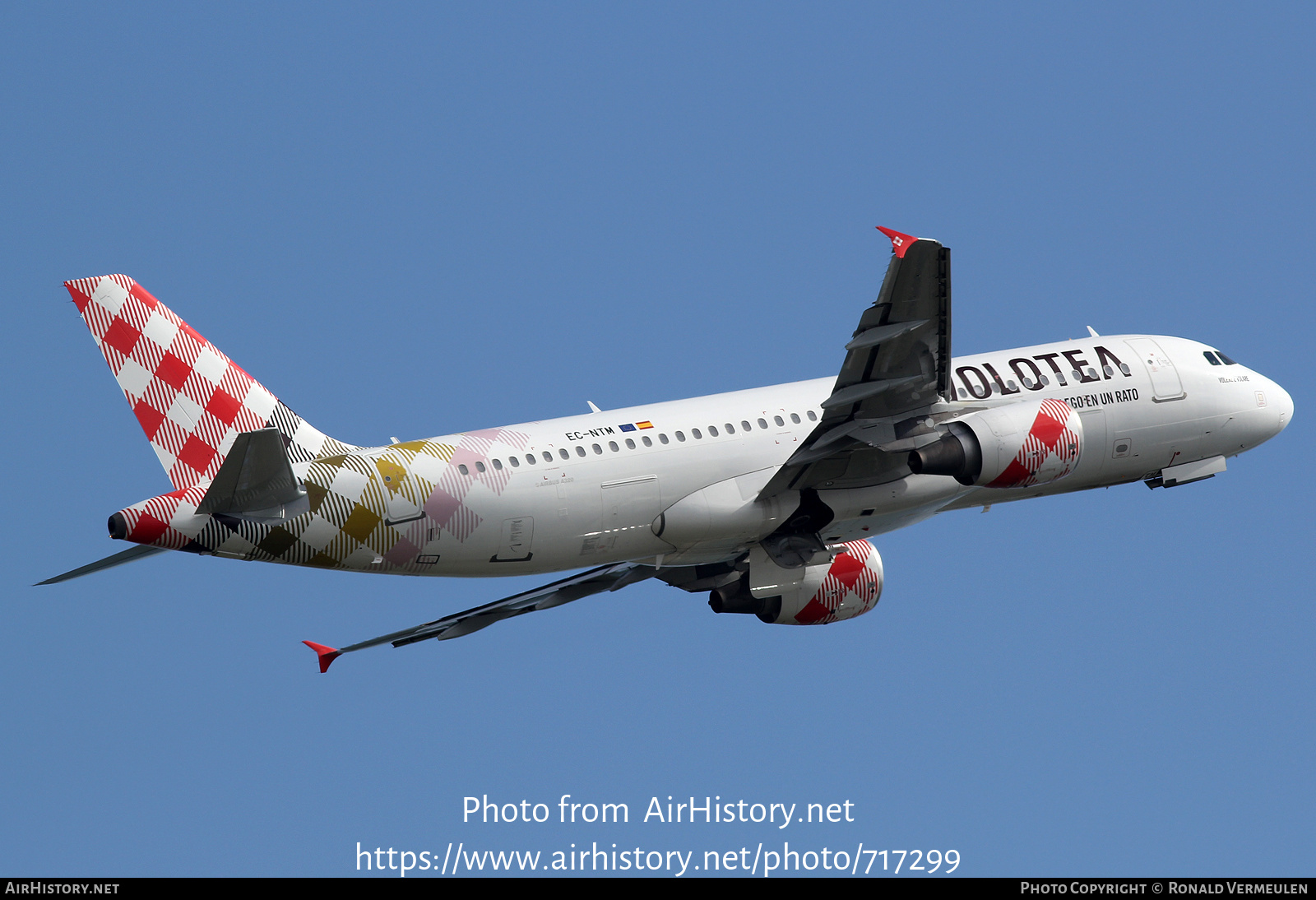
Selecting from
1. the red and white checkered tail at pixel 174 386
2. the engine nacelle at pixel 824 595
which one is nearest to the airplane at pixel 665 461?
the red and white checkered tail at pixel 174 386

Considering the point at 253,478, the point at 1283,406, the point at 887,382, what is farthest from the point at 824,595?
the point at 253,478

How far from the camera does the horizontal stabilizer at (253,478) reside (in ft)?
96.4

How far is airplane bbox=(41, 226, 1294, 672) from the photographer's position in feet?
104

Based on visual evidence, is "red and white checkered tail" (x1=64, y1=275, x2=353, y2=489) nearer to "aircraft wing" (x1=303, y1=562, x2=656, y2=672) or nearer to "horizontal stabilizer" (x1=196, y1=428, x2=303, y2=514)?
"horizontal stabilizer" (x1=196, y1=428, x2=303, y2=514)

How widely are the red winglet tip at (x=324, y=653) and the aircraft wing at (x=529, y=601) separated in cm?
142

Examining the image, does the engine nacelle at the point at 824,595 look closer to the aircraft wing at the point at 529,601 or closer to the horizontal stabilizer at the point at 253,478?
the aircraft wing at the point at 529,601

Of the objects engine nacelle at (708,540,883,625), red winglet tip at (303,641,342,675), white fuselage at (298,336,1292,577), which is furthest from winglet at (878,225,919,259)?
red winglet tip at (303,641,342,675)

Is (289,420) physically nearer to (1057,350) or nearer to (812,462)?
(812,462)

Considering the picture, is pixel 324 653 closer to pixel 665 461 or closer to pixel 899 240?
pixel 665 461

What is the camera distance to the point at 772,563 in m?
36.9

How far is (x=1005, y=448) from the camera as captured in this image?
3459cm

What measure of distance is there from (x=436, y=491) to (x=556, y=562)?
10.3 ft

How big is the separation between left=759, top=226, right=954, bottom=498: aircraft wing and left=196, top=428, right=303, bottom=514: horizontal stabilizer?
10.1 meters

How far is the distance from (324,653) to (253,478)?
8047mm
